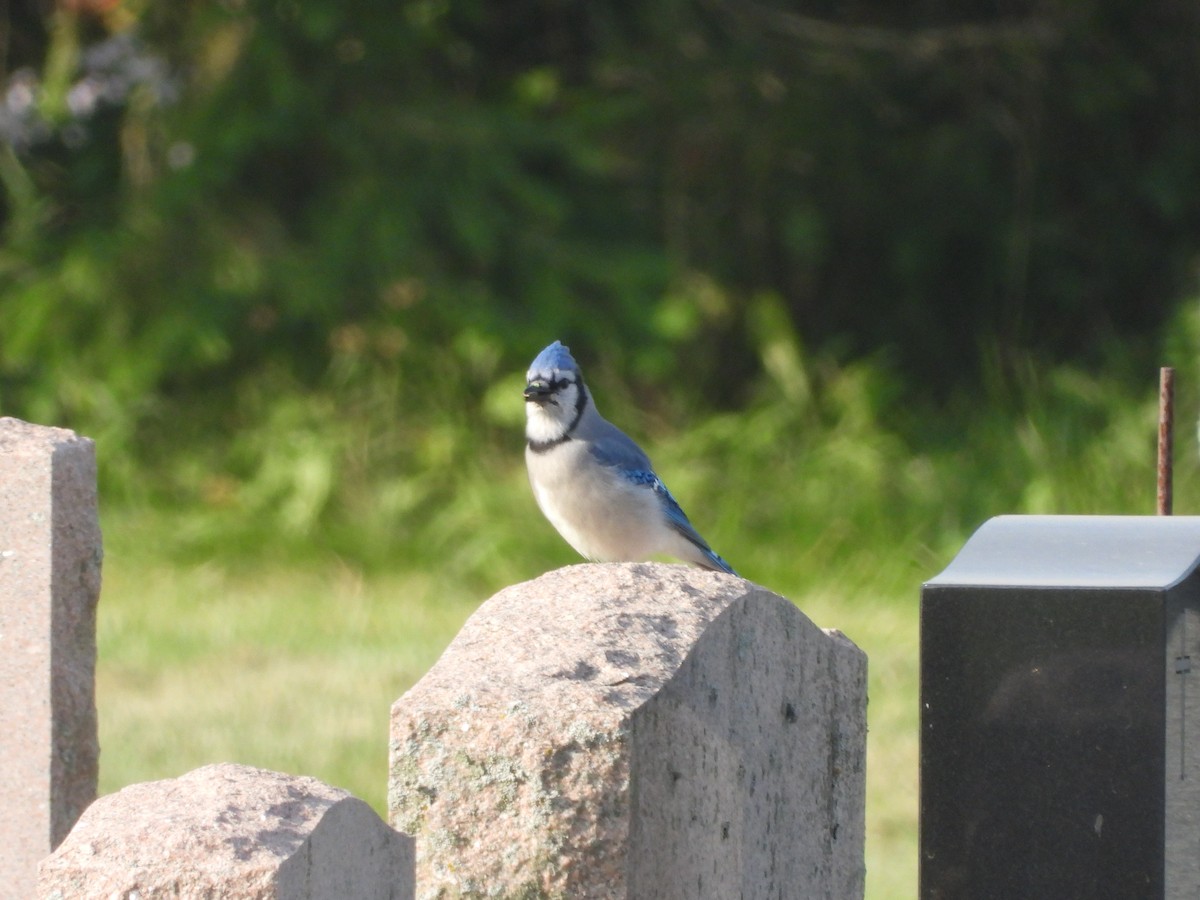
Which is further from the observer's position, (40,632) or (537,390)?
(537,390)

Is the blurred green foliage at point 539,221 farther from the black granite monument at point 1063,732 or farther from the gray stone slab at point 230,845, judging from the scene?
the gray stone slab at point 230,845

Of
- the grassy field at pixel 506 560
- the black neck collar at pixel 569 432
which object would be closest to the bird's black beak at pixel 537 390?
the black neck collar at pixel 569 432

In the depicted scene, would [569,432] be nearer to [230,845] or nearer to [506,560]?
[230,845]

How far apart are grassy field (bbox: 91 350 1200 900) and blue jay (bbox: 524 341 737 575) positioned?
1002mm

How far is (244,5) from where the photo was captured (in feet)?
26.6

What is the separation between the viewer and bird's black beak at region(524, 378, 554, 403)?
4164 millimetres

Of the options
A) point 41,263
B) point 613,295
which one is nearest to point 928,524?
point 613,295

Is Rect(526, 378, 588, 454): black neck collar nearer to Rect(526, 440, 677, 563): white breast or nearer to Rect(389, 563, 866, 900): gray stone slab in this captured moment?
Rect(526, 440, 677, 563): white breast

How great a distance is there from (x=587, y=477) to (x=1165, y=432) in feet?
5.28

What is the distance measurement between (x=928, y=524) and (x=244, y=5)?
3.88m

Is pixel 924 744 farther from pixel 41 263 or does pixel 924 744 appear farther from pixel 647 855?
pixel 41 263

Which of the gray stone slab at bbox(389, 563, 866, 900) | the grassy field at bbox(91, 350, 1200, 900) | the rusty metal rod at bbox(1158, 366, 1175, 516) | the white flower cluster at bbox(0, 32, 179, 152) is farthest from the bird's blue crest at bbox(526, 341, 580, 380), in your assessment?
the white flower cluster at bbox(0, 32, 179, 152)

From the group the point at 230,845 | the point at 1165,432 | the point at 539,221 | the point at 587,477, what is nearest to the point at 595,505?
the point at 587,477

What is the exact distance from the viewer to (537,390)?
13.7ft
